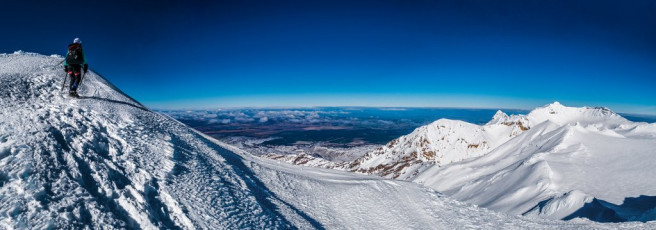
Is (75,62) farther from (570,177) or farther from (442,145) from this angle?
(442,145)

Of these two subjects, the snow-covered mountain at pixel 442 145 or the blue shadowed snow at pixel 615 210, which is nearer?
the blue shadowed snow at pixel 615 210

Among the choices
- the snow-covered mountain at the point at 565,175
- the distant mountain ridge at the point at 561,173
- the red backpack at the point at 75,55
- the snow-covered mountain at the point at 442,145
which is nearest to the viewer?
the red backpack at the point at 75,55

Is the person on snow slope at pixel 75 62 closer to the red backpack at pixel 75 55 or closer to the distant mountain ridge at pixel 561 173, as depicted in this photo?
the red backpack at pixel 75 55

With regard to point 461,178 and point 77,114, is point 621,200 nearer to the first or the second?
point 461,178

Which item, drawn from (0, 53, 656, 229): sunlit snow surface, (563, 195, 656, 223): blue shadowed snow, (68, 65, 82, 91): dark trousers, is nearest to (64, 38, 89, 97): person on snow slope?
(68, 65, 82, 91): dark trousers

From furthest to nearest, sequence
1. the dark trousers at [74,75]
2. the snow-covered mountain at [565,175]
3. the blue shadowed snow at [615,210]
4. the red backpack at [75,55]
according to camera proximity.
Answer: the snow-covered mountain at [565,175] < the blue shadowed snow at [615,210] < the red backpack at [75,55] < the dark trousers at [74,75]

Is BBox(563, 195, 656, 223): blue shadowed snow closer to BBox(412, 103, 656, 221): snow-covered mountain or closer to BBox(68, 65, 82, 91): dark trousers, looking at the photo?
BBox(412, 103, 656, 221): snow-covered mountain

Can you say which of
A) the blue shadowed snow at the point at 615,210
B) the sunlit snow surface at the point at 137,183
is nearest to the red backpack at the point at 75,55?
the sunlit snow surface at the point at 137,183

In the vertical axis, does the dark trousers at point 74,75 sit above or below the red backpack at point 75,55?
below

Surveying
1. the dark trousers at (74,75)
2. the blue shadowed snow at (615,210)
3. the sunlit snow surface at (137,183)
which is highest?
the dark trousers at (74,75)
